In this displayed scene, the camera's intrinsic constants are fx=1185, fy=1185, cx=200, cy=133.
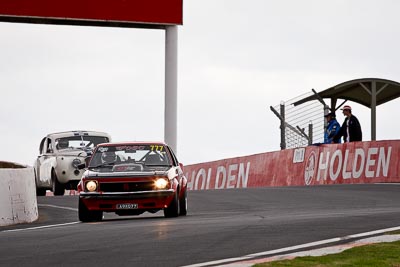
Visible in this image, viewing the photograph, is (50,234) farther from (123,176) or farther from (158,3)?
(158,3)

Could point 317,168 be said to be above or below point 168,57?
below

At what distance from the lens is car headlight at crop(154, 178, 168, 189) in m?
17.8

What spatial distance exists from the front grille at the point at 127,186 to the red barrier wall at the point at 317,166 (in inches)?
468

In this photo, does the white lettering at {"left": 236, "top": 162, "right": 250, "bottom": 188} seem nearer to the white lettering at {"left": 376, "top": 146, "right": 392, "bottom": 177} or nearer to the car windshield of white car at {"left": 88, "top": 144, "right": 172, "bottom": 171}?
the white lettering at {"left": 376, "top": 146, "right": 392, "bottom": 177}

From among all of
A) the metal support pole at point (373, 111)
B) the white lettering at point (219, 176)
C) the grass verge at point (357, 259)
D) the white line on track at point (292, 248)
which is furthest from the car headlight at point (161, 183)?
the white lettering at point (219, 176)

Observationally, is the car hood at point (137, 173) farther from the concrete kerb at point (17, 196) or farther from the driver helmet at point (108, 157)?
the concrete kerb at point (17, 196)

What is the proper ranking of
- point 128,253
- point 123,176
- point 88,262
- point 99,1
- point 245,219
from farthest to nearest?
point 99,1 < point 123,176 < point 245,219 < point 128,253 < point 88,262

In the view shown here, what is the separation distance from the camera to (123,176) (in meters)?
17.9

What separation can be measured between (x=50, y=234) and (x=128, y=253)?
→ 3.45 meters

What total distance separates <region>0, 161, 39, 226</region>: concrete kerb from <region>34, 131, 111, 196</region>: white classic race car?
9234mm

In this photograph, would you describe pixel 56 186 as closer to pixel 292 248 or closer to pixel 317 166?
pixel 317 166

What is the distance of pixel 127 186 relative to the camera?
1789 cm

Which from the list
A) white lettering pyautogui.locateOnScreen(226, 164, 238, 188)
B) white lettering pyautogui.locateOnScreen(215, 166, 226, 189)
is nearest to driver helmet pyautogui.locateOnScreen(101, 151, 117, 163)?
white lettering pyautogui.locateOnScreen(226, 164, 238, 188)

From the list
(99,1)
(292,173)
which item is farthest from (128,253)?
(99,1)
